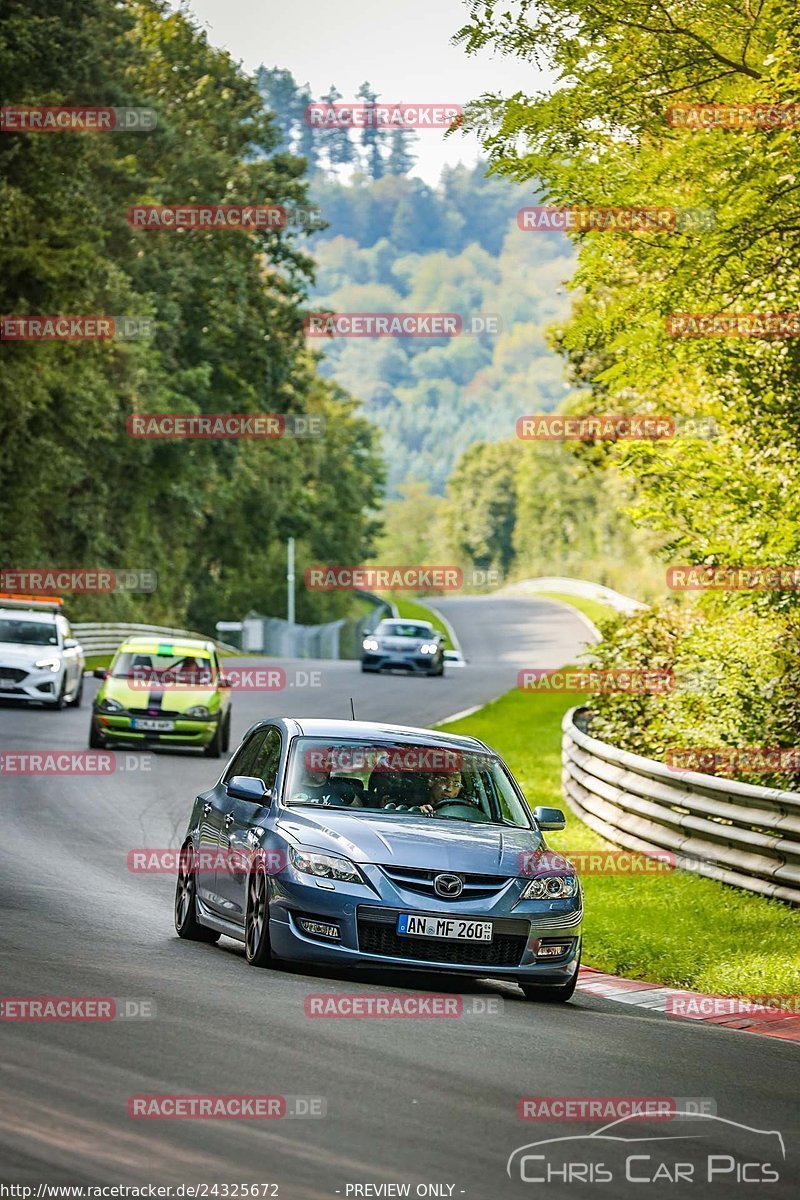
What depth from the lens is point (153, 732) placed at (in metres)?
26.0

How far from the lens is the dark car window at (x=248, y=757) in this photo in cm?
1180

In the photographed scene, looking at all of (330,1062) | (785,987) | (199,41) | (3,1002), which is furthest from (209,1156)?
(199,41)

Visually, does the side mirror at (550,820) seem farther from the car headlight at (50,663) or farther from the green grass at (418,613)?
the green grass at (418,613)

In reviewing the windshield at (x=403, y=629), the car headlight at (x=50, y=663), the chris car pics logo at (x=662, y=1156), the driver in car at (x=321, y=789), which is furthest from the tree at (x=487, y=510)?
the chris car pics logo at (x=662, y=1156)

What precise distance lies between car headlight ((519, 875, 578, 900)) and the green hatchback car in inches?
629

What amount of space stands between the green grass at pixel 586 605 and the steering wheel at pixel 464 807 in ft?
224

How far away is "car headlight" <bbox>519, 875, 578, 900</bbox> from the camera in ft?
33.5

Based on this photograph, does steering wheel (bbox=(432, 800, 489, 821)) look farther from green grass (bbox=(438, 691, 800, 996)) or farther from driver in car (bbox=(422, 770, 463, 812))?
green grass (bbox=(438, 691, 800, 996))

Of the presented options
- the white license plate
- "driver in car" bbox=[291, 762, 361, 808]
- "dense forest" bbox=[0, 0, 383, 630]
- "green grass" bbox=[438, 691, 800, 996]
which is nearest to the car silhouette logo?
the white license plate

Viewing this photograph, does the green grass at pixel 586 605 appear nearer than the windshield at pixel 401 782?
No

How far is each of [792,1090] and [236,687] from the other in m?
35.8

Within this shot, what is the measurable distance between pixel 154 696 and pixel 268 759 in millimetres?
14763

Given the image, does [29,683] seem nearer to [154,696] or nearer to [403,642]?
[154,696]

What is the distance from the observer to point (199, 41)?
6788 centimetres
